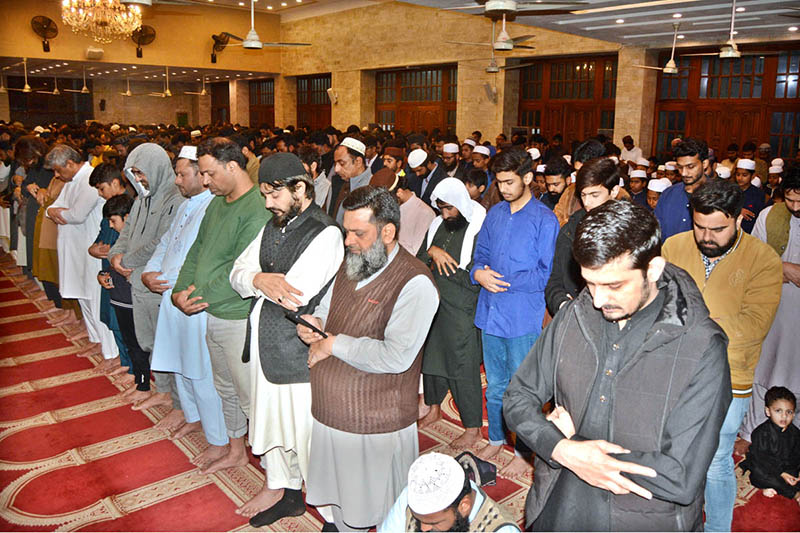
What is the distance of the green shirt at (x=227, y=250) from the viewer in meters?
3.03

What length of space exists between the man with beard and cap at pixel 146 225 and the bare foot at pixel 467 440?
1.82 metres

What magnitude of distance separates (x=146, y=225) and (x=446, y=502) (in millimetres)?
2854

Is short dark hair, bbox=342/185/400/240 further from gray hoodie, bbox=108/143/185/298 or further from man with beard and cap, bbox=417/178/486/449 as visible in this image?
gray hoodie, bbox=108/143/185/298

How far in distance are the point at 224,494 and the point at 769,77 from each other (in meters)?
12.1

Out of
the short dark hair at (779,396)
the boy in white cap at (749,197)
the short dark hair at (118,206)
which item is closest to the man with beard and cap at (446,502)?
the short dark hair at (779,396)

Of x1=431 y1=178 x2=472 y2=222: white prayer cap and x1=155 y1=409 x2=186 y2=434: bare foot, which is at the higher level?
x1=431 y1=178 x2=472 y2=222: white prayer cap

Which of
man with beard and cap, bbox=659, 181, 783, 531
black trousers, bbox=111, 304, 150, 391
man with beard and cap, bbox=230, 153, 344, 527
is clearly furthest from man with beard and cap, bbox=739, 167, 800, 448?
black trousers, bbox=111, 304, 150, 391

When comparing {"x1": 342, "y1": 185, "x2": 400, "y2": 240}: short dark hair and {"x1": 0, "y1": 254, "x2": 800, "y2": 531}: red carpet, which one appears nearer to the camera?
{"x1": 342, "y1": 185, "x2": 400, "y2": 240}: short dark hair

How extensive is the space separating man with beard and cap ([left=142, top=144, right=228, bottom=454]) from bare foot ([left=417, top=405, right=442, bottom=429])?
123 cm

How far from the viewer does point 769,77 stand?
11.2 metres

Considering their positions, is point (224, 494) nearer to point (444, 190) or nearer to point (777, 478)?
point (444, 190)

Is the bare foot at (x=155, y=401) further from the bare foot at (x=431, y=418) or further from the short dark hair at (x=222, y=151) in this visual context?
the short dark hair at (x=222, y=151)

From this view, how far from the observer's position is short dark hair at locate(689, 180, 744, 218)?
7.68 ft

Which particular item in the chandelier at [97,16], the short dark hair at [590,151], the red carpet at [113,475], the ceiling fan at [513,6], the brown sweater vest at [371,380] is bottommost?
the red carpet at [113,475]
